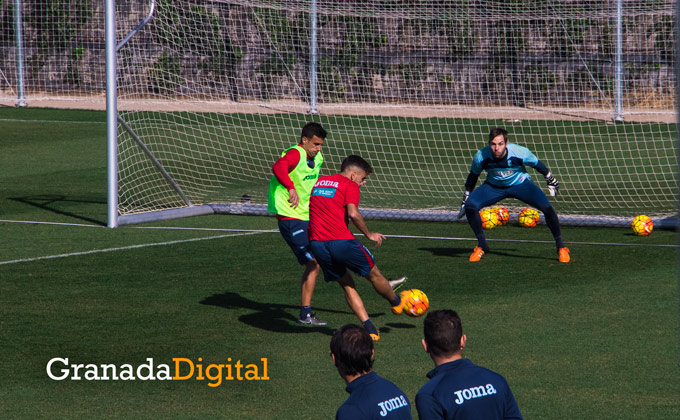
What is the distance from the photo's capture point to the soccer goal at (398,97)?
696 inches

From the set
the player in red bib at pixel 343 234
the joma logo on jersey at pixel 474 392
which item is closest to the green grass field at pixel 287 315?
the player in red bib at pixel 343 234

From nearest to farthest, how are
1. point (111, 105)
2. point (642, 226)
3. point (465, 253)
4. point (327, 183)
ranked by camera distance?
point (327, 183)
point (465, 253)
point (642, 226)
point (111, 105)

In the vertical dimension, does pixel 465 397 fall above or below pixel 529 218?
above

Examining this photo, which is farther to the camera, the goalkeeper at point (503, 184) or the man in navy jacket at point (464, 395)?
the goalkeeper at point (503, 184)

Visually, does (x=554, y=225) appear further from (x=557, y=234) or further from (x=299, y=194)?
(x=299, y=194)

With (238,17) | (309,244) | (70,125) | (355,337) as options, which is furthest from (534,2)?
(355,337)

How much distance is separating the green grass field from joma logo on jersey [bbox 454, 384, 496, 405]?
2.58m

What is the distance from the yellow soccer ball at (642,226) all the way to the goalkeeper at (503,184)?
6.48 feet

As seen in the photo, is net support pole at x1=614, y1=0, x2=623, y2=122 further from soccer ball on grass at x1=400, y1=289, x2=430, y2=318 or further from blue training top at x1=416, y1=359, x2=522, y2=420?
blue training top at x1=416, y1=359, x2=522, y2=420

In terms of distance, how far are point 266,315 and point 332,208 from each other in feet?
5.32

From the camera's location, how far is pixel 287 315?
31.9 ft

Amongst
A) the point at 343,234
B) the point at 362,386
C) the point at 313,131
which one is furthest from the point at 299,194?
the point at 362,386

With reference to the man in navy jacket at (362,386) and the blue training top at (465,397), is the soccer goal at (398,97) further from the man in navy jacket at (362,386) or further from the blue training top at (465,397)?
the blue training top at (465,397)

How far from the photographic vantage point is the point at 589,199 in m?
17.6
